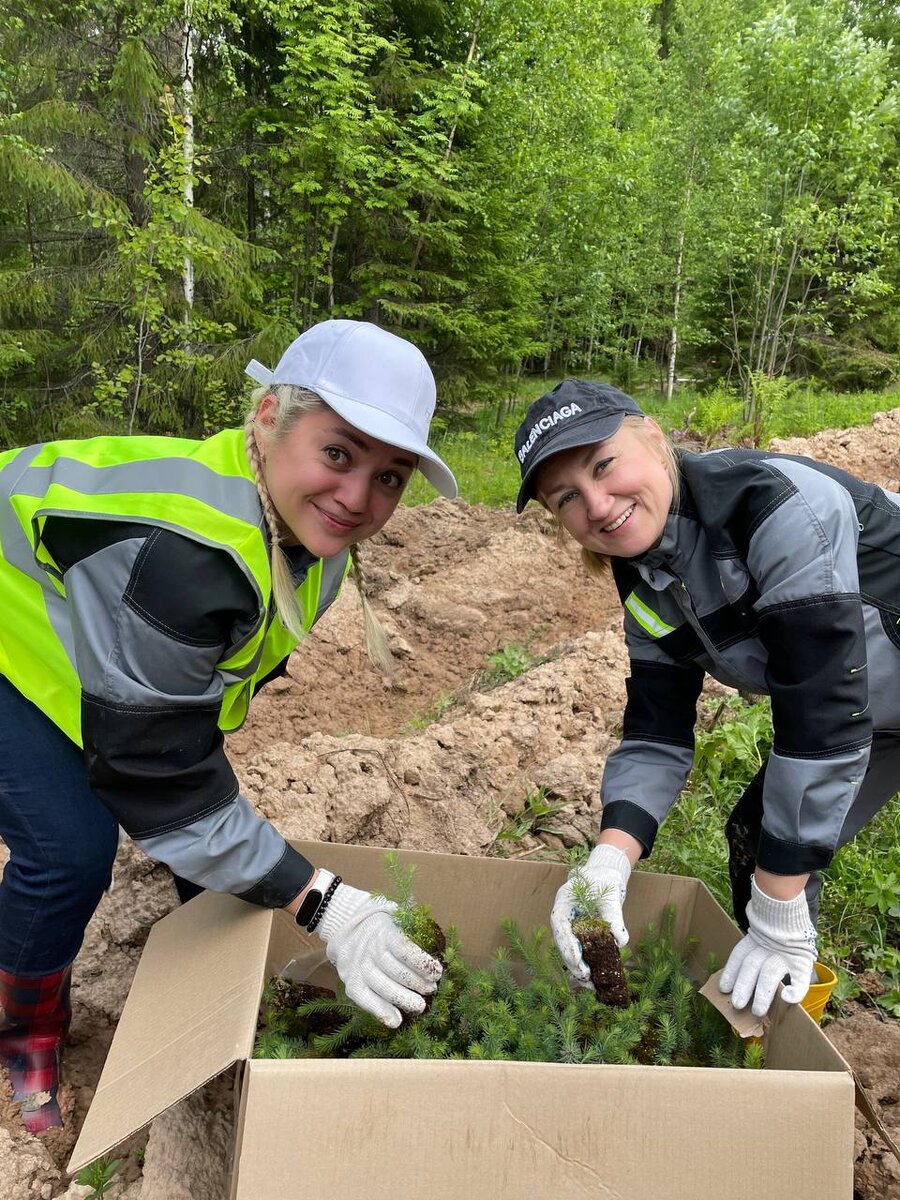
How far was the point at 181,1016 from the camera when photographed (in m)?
1.35

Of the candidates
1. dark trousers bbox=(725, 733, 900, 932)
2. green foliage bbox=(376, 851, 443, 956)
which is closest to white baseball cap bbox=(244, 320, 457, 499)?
green foliage bbox=(376, 851, 443, 956)

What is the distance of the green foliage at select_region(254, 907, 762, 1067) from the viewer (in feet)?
4.88

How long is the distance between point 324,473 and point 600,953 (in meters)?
1.08

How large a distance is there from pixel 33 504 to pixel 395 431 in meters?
0.73

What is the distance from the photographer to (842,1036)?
2.08 meters

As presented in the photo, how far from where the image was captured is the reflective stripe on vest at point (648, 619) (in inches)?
75.5

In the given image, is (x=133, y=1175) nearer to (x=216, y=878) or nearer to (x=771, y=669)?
(x=216, y=878)

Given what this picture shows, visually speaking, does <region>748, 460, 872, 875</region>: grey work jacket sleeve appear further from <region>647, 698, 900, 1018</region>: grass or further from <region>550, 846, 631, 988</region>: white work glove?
<region>647, 698, 900, 1018</region>: grass

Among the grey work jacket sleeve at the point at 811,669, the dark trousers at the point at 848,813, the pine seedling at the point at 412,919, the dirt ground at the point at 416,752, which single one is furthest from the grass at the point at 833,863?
the pine seedling at the point at 412,919

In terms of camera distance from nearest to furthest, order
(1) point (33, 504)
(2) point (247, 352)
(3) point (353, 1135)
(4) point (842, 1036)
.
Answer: (3) point (353, 1135) < (1) point (33, 504) < (4) point (842, 1036) < (2) point (247, 352)

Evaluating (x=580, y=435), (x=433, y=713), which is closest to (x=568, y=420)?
(x=580, y=435)

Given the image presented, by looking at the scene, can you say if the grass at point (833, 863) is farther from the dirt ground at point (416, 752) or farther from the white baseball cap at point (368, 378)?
the white baseball cap at point (368, 378)

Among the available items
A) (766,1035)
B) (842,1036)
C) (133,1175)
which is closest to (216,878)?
(133,1175)

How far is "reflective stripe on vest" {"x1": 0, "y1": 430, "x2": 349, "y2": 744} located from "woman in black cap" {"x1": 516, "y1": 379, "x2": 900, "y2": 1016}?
24.7 inches
